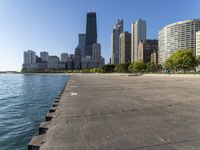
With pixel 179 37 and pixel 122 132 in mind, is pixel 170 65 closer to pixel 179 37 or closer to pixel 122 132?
pixel 179 37

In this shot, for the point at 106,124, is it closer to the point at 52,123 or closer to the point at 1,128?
the point at 52,123

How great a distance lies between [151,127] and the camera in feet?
20.3

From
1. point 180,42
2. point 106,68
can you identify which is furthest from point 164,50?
point 106,68

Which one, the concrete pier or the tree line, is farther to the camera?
the tree line

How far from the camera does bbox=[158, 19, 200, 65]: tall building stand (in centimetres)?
18675

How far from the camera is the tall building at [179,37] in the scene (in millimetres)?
186750

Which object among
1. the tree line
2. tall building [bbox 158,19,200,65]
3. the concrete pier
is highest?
tall building [bbox 158,19,200,65]

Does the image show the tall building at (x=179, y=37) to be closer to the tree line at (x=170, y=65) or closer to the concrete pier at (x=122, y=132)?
the tree line at (x=170, y=65)

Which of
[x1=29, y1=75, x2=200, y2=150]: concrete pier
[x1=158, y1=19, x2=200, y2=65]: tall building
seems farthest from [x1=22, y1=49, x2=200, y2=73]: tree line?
[x1=29, y1=75, x2=200, y2=150]: concrete pier

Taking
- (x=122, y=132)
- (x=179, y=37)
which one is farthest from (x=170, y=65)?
(x=122, y=132)

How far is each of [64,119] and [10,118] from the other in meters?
7.91

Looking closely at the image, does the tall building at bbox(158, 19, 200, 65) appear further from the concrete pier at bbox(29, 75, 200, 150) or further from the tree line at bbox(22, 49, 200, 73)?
the concrete pier at bbox(29, 75, 200, 150)

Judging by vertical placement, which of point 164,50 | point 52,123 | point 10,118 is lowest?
point 10,118

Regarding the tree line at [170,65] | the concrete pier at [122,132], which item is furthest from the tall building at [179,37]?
the concrete pier at [122,132]
